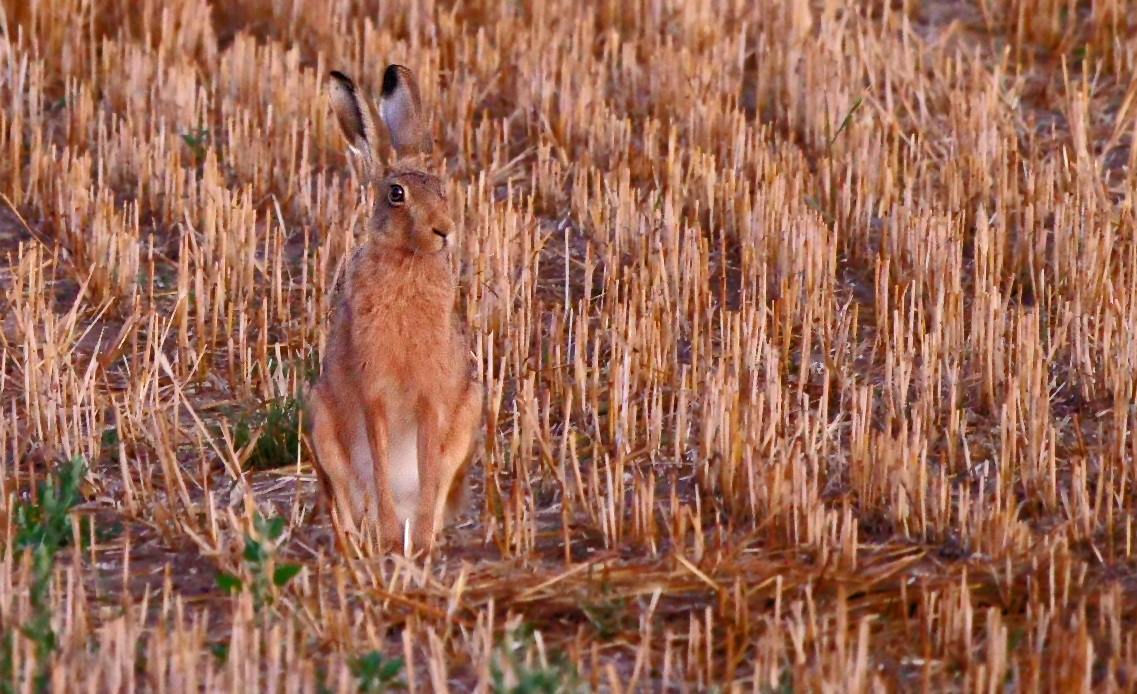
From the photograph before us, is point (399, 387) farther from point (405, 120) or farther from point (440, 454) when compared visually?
point (405, 120)

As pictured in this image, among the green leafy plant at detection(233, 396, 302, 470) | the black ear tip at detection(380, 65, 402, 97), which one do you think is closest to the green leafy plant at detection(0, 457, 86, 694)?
the green leafy plant at detection(233, 396, 302, 470)

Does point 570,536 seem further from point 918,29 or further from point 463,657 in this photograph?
point 918,29

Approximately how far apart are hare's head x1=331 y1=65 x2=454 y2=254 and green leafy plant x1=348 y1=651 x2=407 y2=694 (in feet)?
5.24

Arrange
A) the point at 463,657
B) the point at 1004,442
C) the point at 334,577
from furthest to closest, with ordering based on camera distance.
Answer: the point at 1004,442
the point at 334,577
the point at 463,657

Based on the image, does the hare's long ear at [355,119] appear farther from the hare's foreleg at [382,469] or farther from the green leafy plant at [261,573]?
the green leafy plant at [261,573]

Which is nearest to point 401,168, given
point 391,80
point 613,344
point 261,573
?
point 391,80

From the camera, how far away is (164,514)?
5.79m

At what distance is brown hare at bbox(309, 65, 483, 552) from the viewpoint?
18.7ft

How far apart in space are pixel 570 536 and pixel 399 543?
0.50 meters

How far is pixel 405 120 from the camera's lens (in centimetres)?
652

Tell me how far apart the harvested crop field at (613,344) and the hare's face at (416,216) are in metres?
0.70

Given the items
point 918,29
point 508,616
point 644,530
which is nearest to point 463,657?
point 508,616

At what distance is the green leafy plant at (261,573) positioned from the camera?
493 centimetres

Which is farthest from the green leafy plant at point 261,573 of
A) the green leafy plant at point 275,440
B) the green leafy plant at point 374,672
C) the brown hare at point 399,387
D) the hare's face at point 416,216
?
the green leafy plant at point 275,440
